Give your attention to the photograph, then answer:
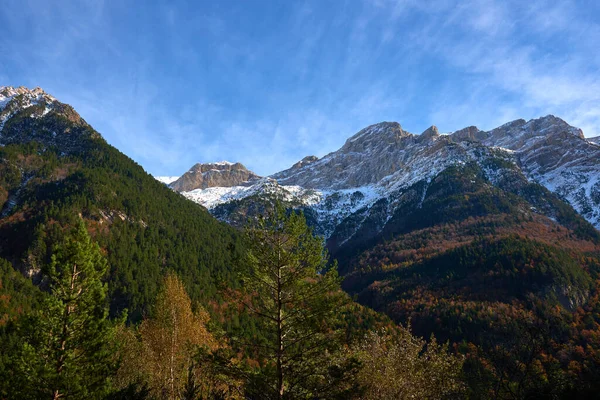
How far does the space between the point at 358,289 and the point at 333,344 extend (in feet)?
583

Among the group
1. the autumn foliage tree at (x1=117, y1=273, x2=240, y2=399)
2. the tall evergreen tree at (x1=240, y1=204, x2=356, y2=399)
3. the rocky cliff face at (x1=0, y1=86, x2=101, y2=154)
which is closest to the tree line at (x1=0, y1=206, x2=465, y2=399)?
the tall evergreen tree at (x1=240, y1=204, x2=356, y2=399)

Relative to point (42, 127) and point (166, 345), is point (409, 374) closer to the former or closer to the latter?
point (166, 345)

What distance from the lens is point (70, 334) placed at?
65.0 ft

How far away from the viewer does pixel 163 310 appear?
33531 mm

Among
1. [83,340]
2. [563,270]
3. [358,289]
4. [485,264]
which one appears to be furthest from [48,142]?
[563,270]

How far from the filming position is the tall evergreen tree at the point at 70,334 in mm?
18359

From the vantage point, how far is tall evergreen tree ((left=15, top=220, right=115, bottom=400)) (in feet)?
60.2

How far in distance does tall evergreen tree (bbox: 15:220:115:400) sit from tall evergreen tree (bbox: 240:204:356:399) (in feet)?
33.1

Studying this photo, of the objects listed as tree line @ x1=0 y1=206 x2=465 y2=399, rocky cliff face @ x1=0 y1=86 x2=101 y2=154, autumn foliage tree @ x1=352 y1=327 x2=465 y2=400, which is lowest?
autumn foliage tree @ x1=352 y1=327 x2=465 y2=400

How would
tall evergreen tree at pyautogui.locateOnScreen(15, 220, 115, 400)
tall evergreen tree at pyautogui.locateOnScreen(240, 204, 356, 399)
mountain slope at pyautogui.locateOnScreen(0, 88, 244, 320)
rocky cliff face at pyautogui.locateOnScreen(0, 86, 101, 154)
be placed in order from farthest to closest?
rocky cliff face at pyautogui.locateOnScreen(0, 86, 101, 154) → mountain slope at pyautogui.locateOnScreen(0, 88, 244, 320) → tall evergreen tree at pyautogui.locateOnScreen(15, 220, 115, 400) → tall evergreen tree at pyautogui.locateOnScreen(240, 204, 356, 399)

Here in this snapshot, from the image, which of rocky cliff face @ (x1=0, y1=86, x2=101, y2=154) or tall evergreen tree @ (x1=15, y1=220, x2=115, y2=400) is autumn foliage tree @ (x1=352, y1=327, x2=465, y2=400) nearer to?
tall evergreen tree @ (x1=15, y1=220, x2=115, y2=400)

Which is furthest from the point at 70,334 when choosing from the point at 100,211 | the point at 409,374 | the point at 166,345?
the point at 100,211

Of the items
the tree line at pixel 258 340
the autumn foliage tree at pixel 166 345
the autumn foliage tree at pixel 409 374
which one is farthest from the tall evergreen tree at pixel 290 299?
the autumn foliage tree at pixel 166 345

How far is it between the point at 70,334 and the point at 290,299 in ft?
44.2
